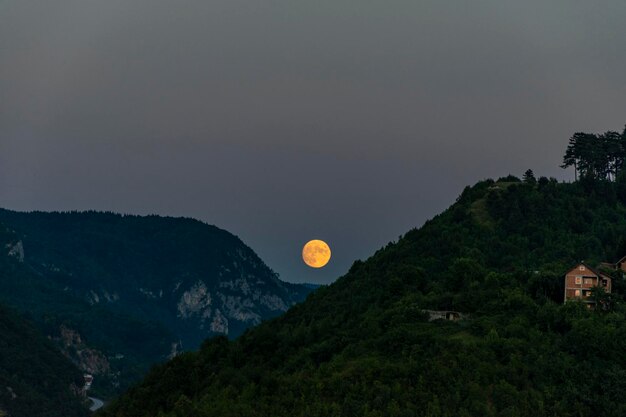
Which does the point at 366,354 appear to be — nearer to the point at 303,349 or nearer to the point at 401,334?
the point at 401,334

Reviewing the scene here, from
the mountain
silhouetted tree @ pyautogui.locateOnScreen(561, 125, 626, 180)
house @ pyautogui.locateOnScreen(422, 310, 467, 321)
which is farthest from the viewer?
silhouetted tree @ pyautogui.locateOnScreen(561, 125, 626, 180)

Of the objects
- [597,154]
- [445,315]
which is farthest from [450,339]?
[597,154]

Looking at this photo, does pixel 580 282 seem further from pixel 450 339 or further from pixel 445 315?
pixel 450 339

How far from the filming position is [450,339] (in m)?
104

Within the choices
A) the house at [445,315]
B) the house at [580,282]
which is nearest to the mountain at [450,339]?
the house at [445,315]

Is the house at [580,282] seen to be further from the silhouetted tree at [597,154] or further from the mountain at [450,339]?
the silhouetted tree at [597,154]

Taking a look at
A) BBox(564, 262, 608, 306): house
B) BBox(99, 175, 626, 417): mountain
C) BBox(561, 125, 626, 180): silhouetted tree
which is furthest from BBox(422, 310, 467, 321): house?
BBox(561, 125, 626, 180): silhouetted tree

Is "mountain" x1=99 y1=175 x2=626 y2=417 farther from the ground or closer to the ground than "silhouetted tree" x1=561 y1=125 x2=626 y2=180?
closer to the ground

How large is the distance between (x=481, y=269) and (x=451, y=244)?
2082 cm

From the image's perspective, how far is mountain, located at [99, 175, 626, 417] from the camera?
94375 mm

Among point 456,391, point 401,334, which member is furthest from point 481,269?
point 456,391

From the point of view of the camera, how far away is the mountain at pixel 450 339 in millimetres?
94375

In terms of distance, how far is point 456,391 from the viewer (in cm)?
9300

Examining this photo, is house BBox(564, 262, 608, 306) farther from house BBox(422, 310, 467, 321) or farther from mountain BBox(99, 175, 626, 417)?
house BBox(422, 310, 467, 321)
